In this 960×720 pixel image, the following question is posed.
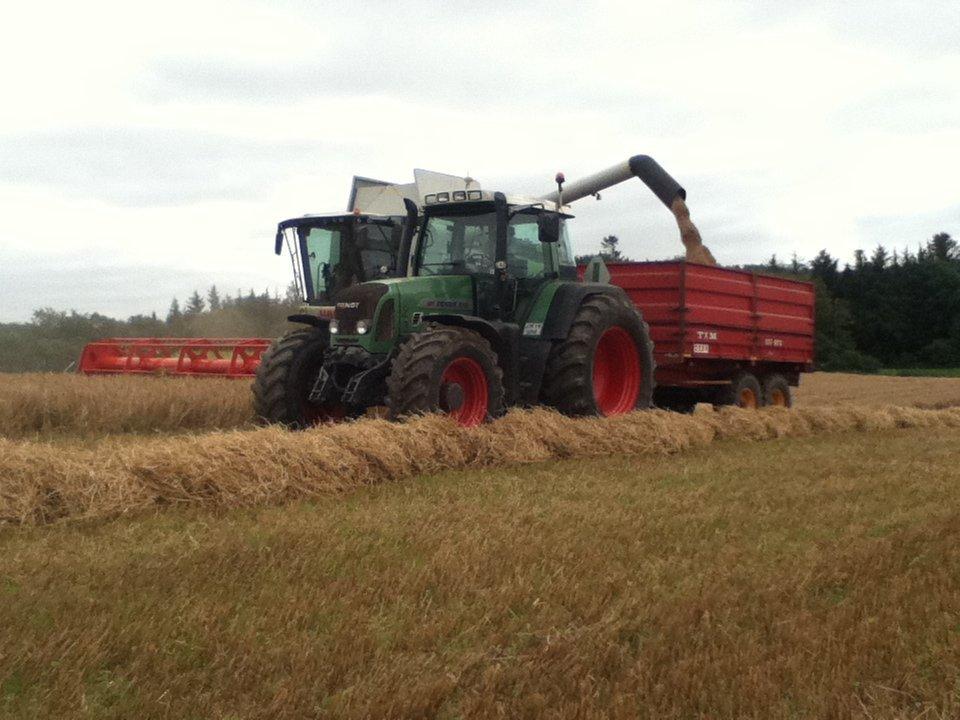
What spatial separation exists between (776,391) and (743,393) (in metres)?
1.18

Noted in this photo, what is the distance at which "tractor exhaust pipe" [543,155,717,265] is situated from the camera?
1409cm

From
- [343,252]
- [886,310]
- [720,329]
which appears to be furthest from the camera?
[886,310]

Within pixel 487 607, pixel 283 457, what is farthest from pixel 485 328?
pixel 487 607

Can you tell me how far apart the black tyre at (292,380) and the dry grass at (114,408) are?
178 centimetres

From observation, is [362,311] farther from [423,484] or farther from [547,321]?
[423,484]

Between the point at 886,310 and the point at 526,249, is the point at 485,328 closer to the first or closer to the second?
the point at 526,249

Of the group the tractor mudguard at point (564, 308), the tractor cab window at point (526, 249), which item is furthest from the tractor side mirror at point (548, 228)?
the tractor mudguard at point (564, 308)

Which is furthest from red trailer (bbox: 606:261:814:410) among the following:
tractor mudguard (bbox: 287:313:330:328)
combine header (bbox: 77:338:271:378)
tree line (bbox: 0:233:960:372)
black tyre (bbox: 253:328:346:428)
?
tree line (bbox: 0:233:960:372)

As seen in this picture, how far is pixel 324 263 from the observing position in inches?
476

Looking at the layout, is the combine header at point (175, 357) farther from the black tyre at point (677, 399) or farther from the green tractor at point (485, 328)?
the black tyre at point (677, 399)

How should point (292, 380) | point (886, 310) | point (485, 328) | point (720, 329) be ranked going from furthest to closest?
point (886, 310) < point (720, 329) < point (292, 380) < point (485, 328)

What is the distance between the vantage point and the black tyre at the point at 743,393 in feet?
41.4

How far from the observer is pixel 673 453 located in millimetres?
8680

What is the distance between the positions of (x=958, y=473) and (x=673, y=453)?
2.21 meters
